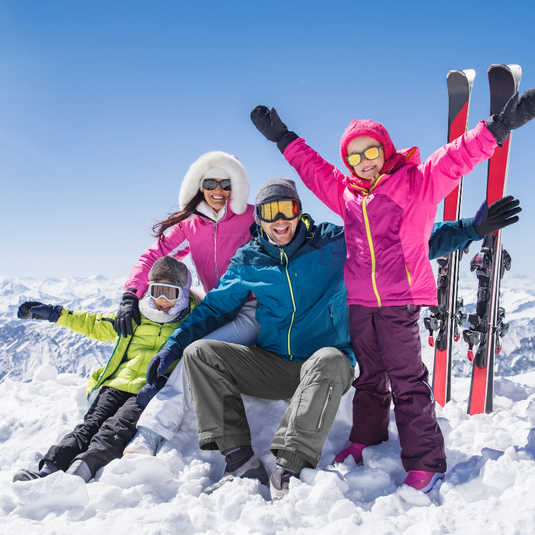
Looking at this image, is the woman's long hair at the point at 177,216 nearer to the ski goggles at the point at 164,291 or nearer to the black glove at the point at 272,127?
the ski goggles at the point at 164,291

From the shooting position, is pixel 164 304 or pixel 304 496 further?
pixel 164 304

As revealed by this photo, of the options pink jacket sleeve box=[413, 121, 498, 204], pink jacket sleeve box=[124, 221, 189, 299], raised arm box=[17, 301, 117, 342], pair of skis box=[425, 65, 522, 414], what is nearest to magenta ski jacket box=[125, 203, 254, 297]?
pink jacket sleeve box=[124, 221, 189, 299]

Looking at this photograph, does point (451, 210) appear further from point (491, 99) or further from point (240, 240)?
point (240, 240)

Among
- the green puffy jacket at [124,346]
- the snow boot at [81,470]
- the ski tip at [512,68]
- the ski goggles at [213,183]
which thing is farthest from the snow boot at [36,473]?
the ski tip at [512,68]

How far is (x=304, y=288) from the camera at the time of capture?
258 cm

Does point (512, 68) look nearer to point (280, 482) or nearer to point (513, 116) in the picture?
point (513, 116)

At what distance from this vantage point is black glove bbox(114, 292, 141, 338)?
322cm

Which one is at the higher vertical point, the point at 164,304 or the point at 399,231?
the point at 399,231

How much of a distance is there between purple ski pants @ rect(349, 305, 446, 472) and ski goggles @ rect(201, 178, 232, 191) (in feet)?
6.06

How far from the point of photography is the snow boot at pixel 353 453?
7.77ft

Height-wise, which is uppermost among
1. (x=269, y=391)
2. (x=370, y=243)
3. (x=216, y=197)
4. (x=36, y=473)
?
(x=216, y=197)

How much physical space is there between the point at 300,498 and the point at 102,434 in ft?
4.47

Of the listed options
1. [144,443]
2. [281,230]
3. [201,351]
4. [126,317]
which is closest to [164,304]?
[126,317]

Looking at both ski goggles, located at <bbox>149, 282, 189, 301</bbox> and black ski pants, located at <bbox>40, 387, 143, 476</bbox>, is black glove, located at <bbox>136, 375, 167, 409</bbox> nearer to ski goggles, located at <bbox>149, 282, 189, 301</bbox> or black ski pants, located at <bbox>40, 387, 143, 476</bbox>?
black ski pants, located at <bbox>40, 387, 143, 476</bbox>
